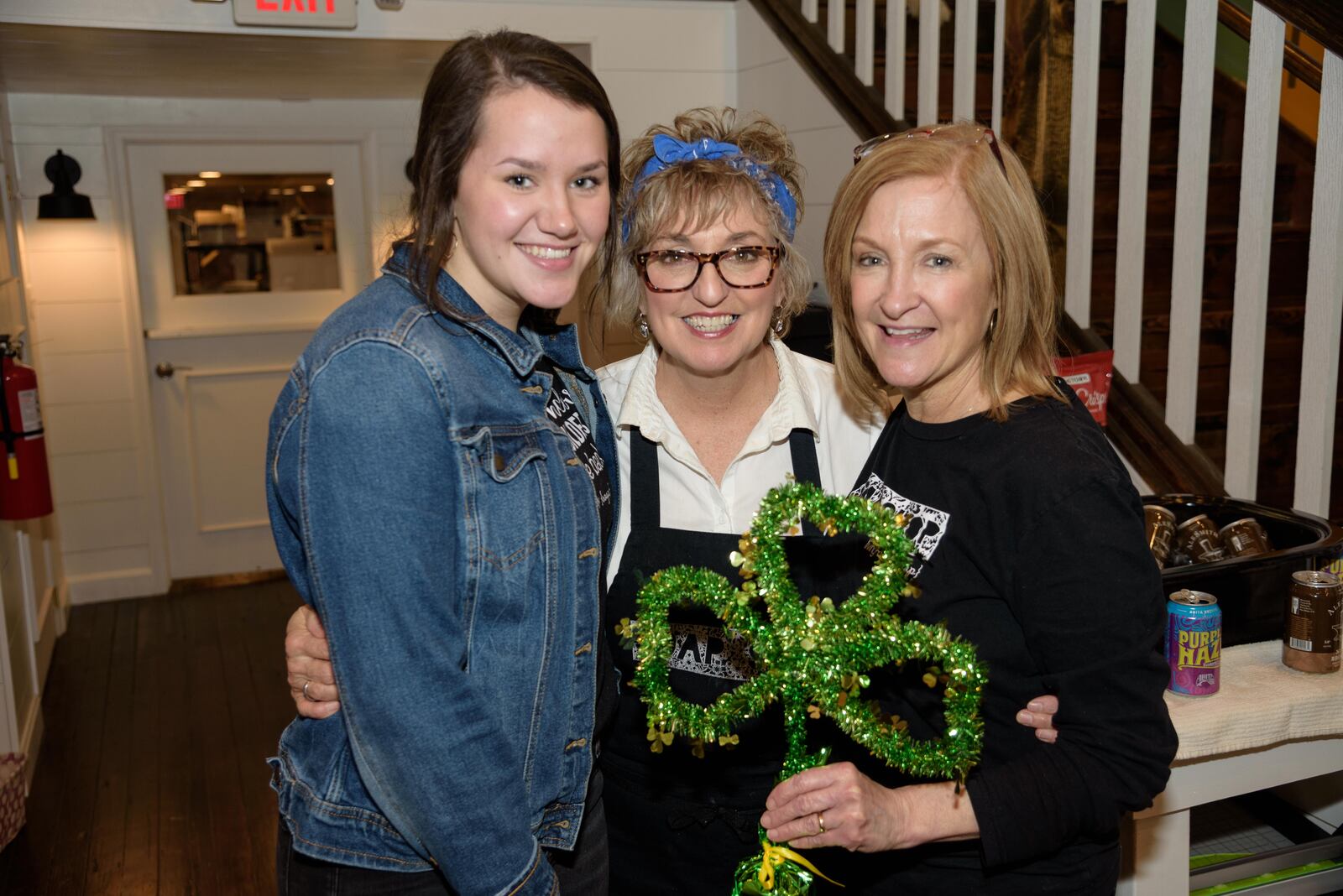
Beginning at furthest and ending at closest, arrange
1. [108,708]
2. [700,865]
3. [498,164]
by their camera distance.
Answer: [108,708], [700,865], [498,164]

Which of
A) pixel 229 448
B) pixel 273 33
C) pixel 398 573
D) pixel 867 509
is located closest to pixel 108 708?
pixel 229 448

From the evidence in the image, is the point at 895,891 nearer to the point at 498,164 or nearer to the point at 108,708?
the point at 498,164

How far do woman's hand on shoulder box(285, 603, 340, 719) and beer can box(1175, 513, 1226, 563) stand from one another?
152 centimetres

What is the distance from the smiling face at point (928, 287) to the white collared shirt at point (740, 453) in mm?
420

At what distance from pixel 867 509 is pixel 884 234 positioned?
16.6 inches

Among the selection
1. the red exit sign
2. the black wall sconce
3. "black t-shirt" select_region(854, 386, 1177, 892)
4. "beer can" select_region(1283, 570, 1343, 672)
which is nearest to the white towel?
"beer can" select_region(1283, 570, 1343, 672)

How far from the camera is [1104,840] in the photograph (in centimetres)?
125

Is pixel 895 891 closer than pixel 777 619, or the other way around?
pixel 777 619

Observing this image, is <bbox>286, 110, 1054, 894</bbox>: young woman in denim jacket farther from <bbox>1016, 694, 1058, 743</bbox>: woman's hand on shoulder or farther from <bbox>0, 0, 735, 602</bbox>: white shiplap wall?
<bbox>0, 0, 735, 602</bbox>: white shiplap wall

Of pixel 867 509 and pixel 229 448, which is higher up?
pixel 867 509

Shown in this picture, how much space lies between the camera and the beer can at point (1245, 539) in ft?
6.41

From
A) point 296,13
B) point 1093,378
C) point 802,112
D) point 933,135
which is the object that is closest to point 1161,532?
point 1093,378

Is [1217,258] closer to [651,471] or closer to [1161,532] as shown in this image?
[1161,532]

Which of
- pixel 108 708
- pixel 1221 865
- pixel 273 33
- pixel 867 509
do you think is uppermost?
pixel 273 33
